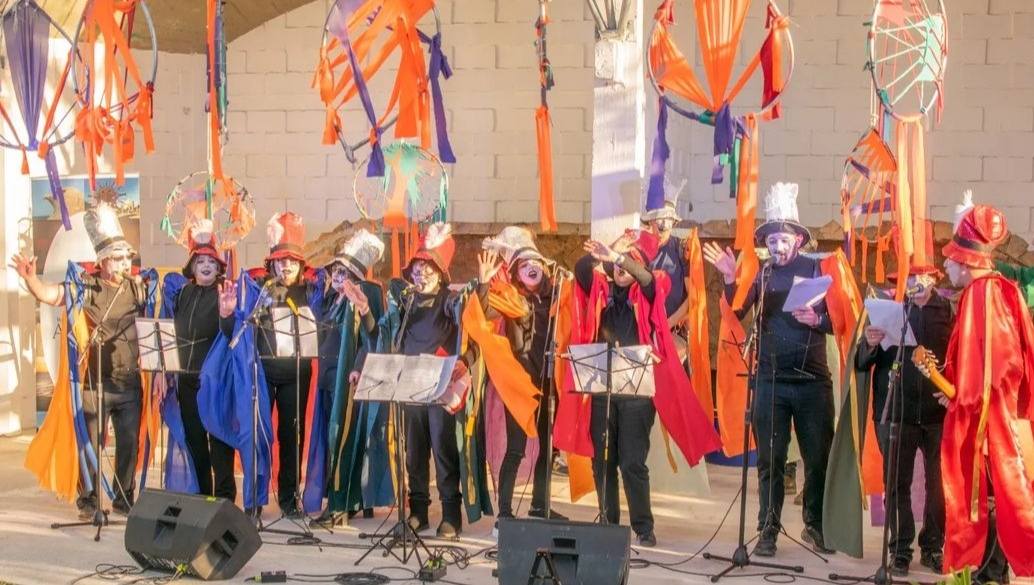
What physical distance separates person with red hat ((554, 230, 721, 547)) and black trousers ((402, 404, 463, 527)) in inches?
22.6

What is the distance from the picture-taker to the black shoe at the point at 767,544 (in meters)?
6.62

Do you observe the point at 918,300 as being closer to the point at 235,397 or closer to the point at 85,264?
the point at 235,397

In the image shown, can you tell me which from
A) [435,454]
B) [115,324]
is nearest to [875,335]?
[435,454]

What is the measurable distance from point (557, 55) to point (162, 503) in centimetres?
578

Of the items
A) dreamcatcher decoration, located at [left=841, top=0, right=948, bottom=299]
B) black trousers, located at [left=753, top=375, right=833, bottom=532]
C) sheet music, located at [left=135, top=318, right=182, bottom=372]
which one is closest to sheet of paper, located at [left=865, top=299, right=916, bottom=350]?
dreamcatcher decoration, located at [left=841, top=0, right=948, bottom=299]

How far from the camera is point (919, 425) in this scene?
6.30 metres

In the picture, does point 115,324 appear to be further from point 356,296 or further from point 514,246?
point 514,246

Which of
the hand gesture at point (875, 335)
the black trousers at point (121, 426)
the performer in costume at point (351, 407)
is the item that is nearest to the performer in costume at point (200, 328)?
the black trousers at point (121, 426)

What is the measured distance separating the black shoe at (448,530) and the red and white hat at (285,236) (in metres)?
1.77

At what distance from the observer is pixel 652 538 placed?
22.7 feet

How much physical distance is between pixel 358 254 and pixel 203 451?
1.44 meters

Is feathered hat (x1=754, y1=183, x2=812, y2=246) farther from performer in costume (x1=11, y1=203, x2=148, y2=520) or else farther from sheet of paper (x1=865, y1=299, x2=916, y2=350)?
performer in costume (x1=11, y1=203, x2=148, y2=520)

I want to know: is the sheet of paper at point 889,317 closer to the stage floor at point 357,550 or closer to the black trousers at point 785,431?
the black trousers at point 785,431

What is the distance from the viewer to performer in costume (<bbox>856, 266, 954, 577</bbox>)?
625cm
